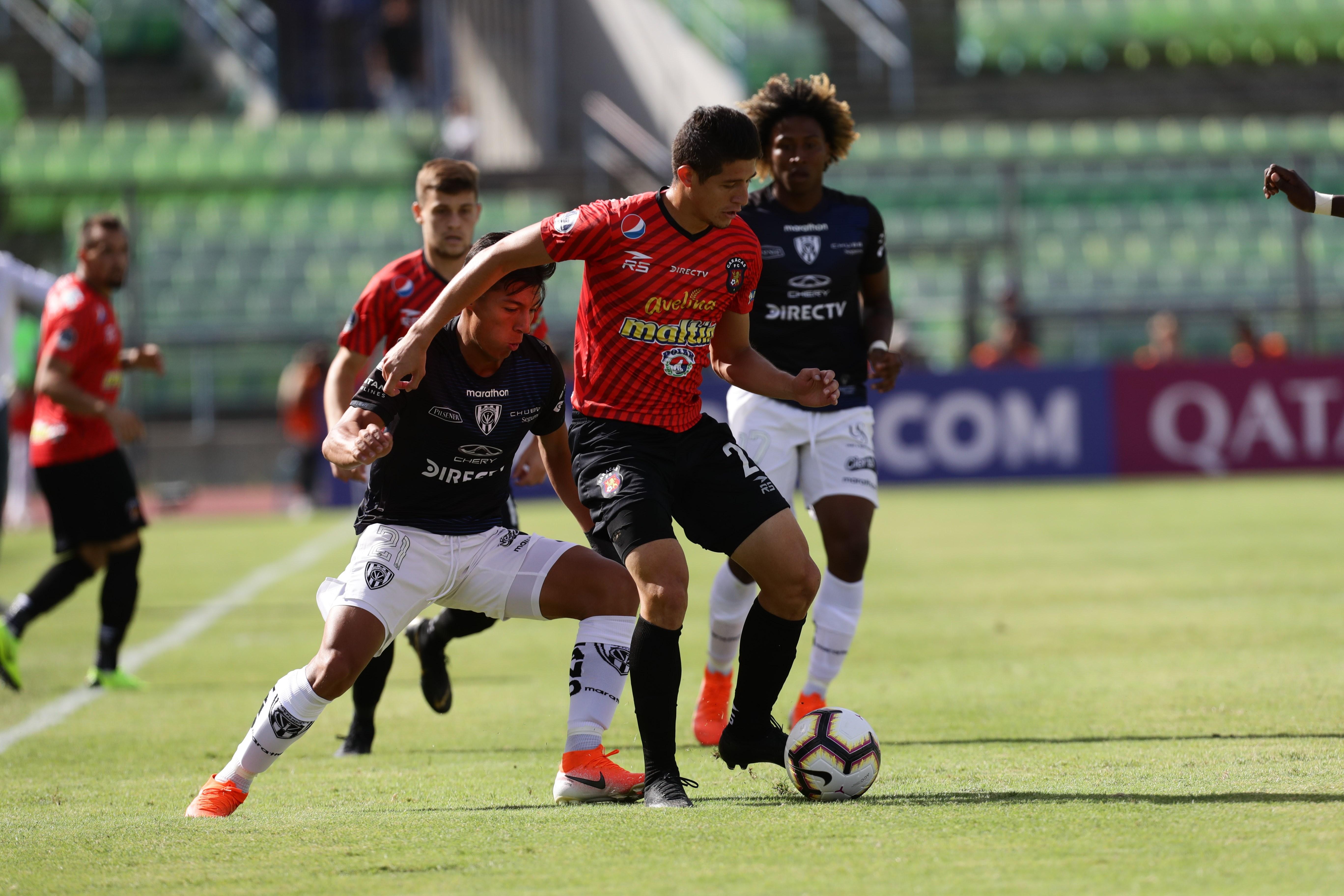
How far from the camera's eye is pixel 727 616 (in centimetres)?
660

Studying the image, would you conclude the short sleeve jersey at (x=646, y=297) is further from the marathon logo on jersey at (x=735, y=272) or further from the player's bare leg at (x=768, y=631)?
the player's bare leg at (x=768, y=631)

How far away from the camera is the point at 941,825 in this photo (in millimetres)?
4426

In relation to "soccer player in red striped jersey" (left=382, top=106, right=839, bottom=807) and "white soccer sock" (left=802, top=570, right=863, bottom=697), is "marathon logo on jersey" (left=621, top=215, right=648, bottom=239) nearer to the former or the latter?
"soccer player in red striped jersey" (left=382, top=106, right=839, bottom=807)

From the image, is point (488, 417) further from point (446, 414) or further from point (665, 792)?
point (665, 792)

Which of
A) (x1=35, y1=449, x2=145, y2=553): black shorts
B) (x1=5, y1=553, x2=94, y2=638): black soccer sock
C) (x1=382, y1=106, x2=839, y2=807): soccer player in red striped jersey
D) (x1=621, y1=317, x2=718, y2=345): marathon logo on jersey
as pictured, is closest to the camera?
(x1=382, y1=106, x2=839, y2=807): soccer player in red striped jersey

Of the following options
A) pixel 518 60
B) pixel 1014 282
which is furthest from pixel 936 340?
pixel 518 60

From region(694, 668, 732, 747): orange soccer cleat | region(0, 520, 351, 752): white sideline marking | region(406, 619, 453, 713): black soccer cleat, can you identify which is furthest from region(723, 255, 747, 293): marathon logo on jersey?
region(0, 520, 351, 752): white sideline marking

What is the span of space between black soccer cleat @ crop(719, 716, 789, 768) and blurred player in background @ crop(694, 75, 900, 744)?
1094 mm

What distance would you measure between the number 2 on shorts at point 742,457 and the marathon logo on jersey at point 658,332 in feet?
1.18

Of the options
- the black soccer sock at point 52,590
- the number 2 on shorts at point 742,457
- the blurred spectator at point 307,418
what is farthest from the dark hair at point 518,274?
the blurred spectator at point 307,418

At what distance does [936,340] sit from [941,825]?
1668cm

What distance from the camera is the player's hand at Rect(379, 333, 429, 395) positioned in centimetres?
475

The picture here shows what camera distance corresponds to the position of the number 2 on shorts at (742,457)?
17.0 feet

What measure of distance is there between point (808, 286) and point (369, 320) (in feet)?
5.63
